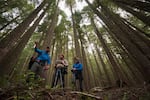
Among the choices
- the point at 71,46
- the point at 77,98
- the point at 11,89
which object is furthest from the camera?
the point at 71,46

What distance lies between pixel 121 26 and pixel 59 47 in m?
10.7

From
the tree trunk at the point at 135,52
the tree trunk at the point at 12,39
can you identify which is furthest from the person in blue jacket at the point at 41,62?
the tree trunk at the point at 135,52

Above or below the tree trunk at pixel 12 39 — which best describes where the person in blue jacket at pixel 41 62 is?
below

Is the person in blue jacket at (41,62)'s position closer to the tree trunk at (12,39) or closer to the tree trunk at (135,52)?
the tree trunk at (12,39)

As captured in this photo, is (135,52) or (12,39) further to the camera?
(12,39)

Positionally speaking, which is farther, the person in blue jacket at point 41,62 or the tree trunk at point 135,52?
the person in blue jacket at point 41,62

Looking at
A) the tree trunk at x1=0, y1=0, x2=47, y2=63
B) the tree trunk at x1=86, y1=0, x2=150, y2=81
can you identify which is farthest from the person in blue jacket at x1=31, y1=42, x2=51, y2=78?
the tree trunk at x1=86, y1=0, x2=150, y2=81

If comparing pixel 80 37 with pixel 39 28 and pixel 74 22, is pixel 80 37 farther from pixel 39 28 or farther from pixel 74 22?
pixel 39 28

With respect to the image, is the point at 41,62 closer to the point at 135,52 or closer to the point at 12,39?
the point at 12,39

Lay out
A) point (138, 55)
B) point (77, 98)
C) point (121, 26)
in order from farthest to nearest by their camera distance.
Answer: point (121, 26)
point (138, 55)
point (77, 98)

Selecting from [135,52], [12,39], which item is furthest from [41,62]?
[135,52]

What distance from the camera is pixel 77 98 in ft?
12.6

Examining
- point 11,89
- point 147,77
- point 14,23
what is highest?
point 14,23

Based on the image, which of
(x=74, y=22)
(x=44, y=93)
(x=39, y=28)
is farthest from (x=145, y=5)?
(x=74, y=22)
